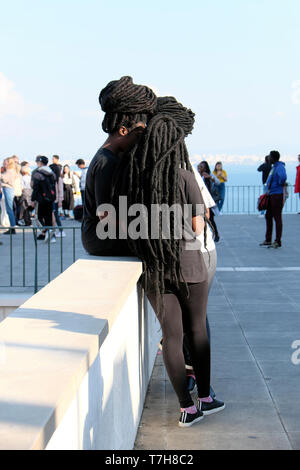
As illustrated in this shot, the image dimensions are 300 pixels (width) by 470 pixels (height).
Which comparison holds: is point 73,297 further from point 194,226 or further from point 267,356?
point 267,356

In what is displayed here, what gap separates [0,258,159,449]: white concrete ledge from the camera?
1710 millimetres

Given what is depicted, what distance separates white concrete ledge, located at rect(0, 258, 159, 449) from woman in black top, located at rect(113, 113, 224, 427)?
15cm

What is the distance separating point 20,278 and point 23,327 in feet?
27.1

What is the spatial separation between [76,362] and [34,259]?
11059 millimetres

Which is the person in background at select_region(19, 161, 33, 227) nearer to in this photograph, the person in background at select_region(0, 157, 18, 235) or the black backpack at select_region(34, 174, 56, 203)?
the person in background at select_region(0, 157, 18, 235)

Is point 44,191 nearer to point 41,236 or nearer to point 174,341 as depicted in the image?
point 41,236

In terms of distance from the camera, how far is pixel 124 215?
3.71 meters

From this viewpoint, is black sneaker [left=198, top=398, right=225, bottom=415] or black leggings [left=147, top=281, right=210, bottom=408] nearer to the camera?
black leggings [left=147, top=281, right=210, bottom=408]

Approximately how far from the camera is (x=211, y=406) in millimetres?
4023

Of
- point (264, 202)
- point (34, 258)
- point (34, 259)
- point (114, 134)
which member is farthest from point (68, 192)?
point (114, 134)

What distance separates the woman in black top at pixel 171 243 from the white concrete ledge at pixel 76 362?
0.51 ft

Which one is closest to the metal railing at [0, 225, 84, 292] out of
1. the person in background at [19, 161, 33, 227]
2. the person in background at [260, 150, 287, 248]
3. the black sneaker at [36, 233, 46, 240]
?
the black sneaker at [36, 233, 46, 240]

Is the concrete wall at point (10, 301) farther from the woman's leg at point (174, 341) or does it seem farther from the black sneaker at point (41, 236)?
the black sneaker at point (41, 236)
